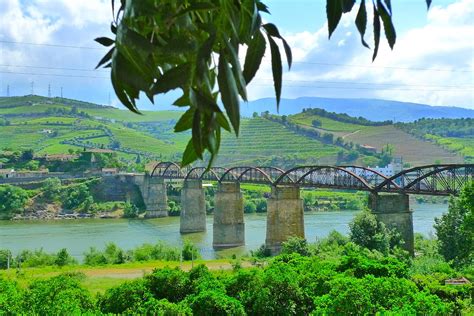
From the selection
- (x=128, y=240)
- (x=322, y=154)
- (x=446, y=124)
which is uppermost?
(x=446, y=124)

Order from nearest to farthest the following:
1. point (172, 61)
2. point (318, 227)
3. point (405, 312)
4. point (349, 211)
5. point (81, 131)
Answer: point (172, 61)
point (405, 312)
point (318, 227)
point (349, 211)
point (81, 131)

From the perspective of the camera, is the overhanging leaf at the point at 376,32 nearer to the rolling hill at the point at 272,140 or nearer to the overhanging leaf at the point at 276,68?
the overhanging leaf at the point at 276,68

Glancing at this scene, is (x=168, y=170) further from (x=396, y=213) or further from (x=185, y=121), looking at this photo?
(x=185, y=121)

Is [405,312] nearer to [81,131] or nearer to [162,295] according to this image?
[162,295]

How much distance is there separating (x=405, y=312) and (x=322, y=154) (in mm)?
111278

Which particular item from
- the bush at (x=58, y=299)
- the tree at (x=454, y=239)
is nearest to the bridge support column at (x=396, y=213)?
the tree at (x=454, y=239)

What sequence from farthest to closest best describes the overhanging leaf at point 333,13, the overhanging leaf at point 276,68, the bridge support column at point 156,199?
the bridge support column at point 156,199 < the overhanging leaf at point 333,13 < the overhanging leaf at point 276,68

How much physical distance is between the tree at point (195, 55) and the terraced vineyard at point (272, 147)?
384 ft

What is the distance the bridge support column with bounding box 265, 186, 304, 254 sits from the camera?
1586 inches

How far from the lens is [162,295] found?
14953 millimetres

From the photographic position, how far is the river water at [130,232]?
48.4 metres

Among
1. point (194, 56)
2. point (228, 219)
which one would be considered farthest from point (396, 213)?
point (194, 56)

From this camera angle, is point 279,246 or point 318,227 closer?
point 279,246

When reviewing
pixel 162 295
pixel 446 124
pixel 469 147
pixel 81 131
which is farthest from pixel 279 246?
pixel 446 124
